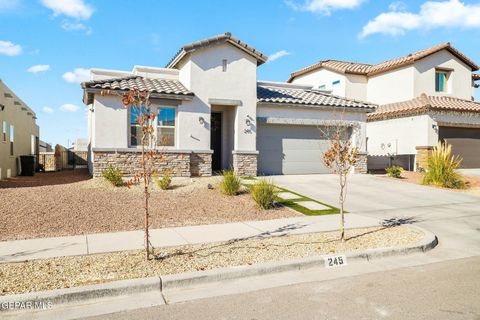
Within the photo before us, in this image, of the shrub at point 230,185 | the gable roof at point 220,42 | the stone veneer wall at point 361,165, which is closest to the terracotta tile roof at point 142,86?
the gable roof at point 220,42

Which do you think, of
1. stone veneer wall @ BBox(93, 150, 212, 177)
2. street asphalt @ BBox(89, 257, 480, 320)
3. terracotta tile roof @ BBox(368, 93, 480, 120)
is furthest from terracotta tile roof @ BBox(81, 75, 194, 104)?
terracotta tile roof @ BBox(368, 93, 480, 120)

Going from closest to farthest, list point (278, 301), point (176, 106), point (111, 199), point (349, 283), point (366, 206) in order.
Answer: point (278, 301)
point (349, 283)
point (111, 199)
point (366, 206)
point (176, 106)

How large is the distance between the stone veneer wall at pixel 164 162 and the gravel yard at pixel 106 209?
1.91 metres

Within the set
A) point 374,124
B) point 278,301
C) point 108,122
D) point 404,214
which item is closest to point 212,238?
point 278,301

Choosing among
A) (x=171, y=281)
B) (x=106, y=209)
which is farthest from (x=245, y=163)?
(x=171, y=281)

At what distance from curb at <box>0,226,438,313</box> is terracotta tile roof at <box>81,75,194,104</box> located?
9.63 meters

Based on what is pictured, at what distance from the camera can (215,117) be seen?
17406mm

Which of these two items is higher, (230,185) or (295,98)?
(295,98)

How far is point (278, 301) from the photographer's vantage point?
4660 millimetres

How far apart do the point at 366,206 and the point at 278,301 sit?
726cm

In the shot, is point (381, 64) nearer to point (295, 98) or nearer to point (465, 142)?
point (465, 142)

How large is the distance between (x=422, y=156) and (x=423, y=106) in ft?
9.01

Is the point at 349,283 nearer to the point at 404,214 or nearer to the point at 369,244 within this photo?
the point at 369,244

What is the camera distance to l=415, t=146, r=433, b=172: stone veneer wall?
19.9 metres
